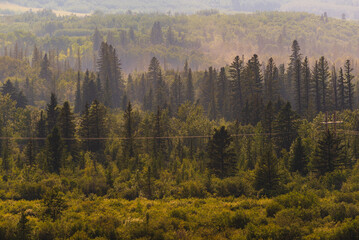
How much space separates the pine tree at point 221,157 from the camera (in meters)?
70.6

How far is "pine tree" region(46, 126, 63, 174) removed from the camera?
7757 cm

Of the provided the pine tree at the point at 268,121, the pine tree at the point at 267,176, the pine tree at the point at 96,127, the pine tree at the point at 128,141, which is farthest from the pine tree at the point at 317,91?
the pine tree at the point at 267,176

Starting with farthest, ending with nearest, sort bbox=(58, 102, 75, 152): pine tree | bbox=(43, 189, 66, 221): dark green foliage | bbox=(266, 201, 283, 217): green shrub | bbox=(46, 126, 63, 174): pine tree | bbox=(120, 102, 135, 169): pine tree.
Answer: bbox=(58, 102, 75, 152): pine tree, bbox=(120, 102, 135, 169): pine tree, bbox=(46, 126, 63, 174): pine tree, bbox=(43, 189, 66, 221): dark green foliage, bbox=(266, 201, 283, 217): green shrub

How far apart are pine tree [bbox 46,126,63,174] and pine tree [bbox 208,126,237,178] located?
23.5 m

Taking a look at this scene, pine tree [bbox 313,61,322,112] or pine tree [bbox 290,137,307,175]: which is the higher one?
pine tree [bbox 313,61,322,112]

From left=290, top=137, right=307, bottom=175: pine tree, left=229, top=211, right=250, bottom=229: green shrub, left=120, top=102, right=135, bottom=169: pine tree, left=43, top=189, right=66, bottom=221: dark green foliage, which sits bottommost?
left=229, top=211, right=250, bottom=229: green shrub

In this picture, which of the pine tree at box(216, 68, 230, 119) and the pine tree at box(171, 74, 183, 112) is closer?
the pine tree at box(216, 68, 230, 119)

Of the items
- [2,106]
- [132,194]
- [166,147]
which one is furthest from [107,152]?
[2,106]

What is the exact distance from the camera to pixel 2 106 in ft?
423

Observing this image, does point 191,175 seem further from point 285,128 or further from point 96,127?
point 96,127

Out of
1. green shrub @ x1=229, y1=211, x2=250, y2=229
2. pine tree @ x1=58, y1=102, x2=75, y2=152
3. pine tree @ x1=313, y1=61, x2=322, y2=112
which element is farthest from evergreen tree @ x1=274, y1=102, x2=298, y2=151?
green shrub @ x1=229, y1=211, x2=250, y2=229

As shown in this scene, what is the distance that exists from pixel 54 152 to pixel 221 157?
26.1 m

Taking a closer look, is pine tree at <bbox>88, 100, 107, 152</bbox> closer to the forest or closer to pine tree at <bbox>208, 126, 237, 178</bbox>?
the forest

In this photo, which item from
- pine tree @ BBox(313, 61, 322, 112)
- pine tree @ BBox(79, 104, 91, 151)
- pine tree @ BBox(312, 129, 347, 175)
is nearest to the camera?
pine tree @ BBox(312, 129, 347, 175)
